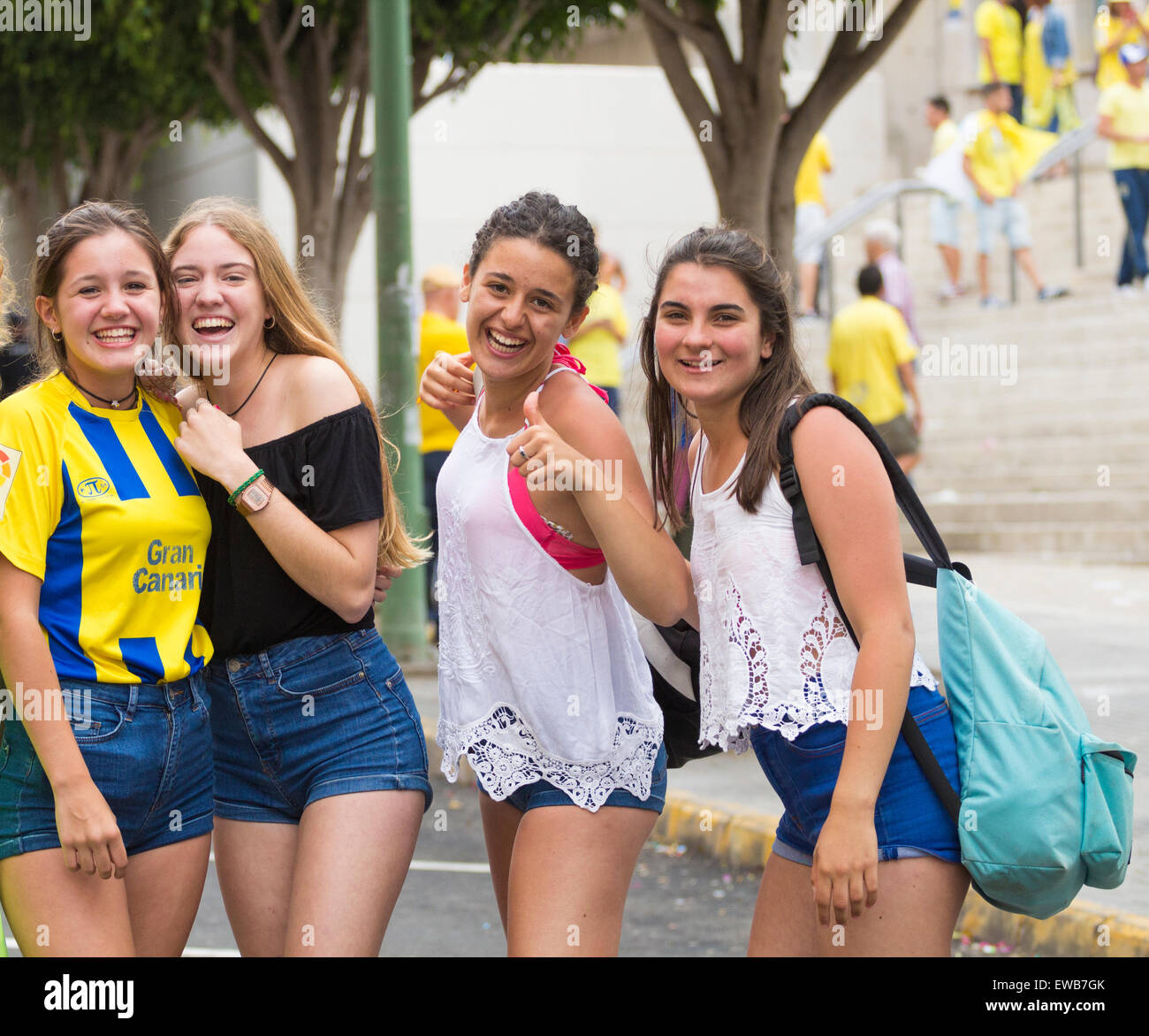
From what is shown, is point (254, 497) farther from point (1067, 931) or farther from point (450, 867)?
point (450, 867)

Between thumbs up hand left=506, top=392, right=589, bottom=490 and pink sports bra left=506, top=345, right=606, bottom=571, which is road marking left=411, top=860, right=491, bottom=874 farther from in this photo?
thumbs up hand left=506, top=392, right=589, bottom=490

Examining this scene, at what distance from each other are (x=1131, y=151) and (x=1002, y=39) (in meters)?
5.45

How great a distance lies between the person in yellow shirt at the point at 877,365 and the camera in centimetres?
1078

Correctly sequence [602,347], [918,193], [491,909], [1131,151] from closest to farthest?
[491,909] < [602,347] < [1131,151] < [918,193]

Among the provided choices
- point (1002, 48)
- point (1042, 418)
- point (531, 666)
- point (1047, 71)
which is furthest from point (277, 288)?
point (1047, 71)

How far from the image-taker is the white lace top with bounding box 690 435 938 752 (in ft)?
8.95

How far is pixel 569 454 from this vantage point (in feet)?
9.27

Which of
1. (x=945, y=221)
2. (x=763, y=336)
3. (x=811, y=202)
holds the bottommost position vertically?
(x=763, y=336)

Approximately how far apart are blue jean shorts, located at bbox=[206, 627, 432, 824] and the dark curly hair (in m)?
0.80

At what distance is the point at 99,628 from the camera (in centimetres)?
279

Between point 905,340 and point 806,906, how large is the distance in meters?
8.59

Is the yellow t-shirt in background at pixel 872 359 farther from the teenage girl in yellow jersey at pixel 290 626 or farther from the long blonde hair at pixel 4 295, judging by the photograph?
the long blonde hair at pixel 4 295

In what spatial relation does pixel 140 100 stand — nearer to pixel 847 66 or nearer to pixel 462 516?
pixel 847 66

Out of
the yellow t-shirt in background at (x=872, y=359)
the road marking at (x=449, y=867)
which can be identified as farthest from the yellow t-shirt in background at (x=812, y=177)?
the road marking at (x=449, y=867)
